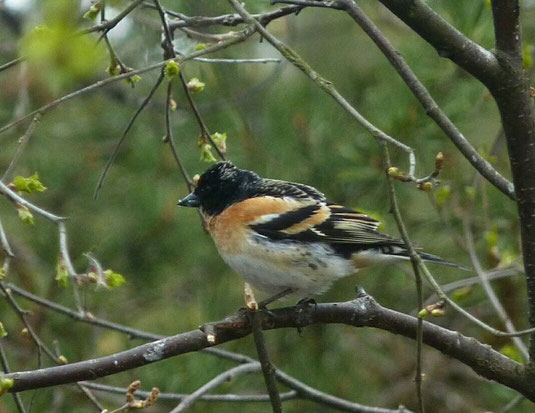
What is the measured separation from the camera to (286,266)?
3.94 meters

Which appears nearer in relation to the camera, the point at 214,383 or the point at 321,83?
the point at 321,83

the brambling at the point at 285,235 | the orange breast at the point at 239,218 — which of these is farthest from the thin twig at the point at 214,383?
the orange breast at the point at 239,218

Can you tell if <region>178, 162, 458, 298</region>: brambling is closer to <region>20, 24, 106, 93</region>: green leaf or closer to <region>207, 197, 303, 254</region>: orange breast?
<region>207, 197, 303, 254</region>: orange breast

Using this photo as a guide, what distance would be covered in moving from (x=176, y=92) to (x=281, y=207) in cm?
199

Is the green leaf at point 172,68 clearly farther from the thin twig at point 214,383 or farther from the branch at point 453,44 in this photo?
the thin twig at point 214,383

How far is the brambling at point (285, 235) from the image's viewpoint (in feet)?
13.0

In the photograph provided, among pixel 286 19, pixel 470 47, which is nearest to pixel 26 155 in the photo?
pixel 286 19

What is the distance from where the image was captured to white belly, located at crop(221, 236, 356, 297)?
3.93 meters

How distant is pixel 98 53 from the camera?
155cm

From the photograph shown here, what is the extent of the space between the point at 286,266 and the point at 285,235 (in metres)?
0.16

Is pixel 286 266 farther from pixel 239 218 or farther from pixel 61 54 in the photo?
pixel 61 54

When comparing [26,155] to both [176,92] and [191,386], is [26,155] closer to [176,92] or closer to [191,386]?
[176,92]

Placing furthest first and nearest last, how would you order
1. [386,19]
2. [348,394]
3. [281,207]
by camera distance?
[386,19]
[348,394]
[281,207]

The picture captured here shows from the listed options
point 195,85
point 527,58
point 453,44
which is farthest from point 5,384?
point 527,58
